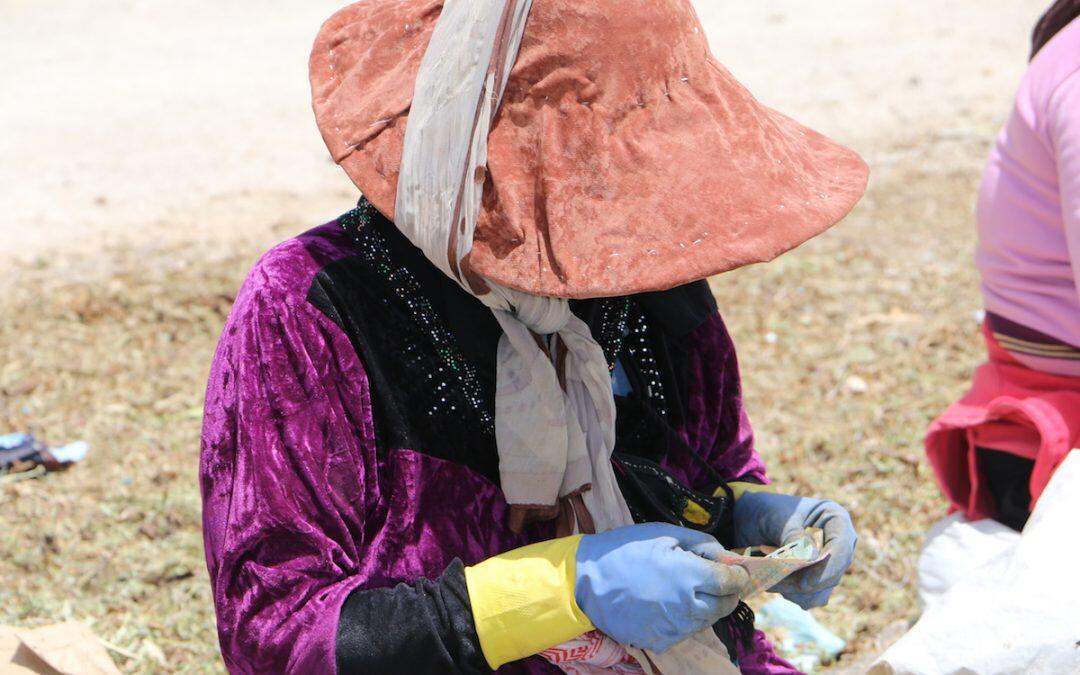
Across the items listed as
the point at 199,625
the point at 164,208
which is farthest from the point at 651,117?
the point at 164,208

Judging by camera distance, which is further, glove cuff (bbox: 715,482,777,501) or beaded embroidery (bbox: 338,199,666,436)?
glove cuff (bbox: 715,482,777,501)

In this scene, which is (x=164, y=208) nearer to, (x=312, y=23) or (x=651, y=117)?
(x=312, y=23)

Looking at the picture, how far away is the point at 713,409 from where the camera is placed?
7.03 ft

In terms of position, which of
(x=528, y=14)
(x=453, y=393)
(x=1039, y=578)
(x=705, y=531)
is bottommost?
(x=1039, y=578)

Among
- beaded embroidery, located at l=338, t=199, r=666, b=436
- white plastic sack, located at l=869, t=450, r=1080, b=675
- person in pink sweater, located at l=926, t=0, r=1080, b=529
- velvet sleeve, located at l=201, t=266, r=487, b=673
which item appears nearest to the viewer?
velvet sleeve, located at l=201, t=266, r=487, b=673

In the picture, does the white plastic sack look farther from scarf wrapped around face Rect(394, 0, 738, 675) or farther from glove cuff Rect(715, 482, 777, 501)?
scarf wrapped around face Rect(394, 0, 738, 675)

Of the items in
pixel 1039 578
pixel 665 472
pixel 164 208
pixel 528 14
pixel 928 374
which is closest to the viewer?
pixel 528 14

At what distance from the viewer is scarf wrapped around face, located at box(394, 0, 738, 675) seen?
1.50 metres

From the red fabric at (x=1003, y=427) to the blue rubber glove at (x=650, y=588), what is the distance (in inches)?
42.4

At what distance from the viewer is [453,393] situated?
1764mm

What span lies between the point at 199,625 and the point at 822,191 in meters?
2.08

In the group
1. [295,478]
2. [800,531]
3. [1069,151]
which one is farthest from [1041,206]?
[295,478]

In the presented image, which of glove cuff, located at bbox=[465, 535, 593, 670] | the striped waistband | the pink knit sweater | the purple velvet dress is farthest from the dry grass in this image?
glove cuff, located at bbox=[465, 535, 593, 670]

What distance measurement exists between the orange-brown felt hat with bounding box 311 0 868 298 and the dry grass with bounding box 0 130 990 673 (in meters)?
1.83
